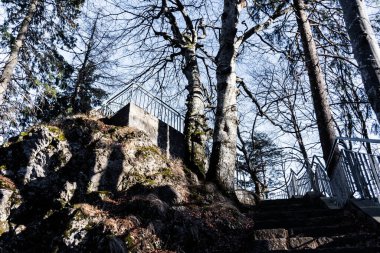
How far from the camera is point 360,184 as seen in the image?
4883 mm

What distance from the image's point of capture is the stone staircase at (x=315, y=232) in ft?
12.3

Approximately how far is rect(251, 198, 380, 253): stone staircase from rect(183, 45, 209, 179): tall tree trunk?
276 cm

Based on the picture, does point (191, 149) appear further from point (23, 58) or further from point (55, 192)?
point (23, 58)

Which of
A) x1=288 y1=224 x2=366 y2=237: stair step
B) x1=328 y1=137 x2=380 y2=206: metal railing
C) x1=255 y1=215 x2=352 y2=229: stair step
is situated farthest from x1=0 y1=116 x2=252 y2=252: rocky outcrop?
x1=328 y1=137 x2=380 y2=206: metal railing

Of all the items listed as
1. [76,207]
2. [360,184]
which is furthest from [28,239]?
[360,184]

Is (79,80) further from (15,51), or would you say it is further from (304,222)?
(304,222)

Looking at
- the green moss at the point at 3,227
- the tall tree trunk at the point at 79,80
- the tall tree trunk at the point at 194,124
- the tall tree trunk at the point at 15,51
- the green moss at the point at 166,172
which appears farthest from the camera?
the tall tree trunk at the point at 79,80

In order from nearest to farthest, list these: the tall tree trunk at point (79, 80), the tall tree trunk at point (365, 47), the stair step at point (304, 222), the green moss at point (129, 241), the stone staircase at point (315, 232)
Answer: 1. the tall tree trunk at point (365, 47)
2. the stone staircase at point (315, 232)
3. the green moss at point (129, 241)
4. the stair step at point (304, 222)
5. the tall tree trunk at point (79, 80)

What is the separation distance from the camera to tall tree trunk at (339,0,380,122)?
314 cm

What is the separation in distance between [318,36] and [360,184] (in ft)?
20.0

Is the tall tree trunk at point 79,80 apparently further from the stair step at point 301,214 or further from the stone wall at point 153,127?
the stair step at point 301,214

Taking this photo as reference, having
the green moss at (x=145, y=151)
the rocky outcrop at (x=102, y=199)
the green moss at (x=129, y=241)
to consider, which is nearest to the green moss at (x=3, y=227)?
the rocky outcrop at (x=102, y=199)

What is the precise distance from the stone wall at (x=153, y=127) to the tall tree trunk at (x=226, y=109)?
2.77 metres

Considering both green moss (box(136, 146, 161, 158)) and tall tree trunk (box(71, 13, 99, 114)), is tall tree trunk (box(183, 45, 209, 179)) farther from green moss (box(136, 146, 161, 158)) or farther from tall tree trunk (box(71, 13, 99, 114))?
tall tree trunk (box(71, 13, 99, 114))
